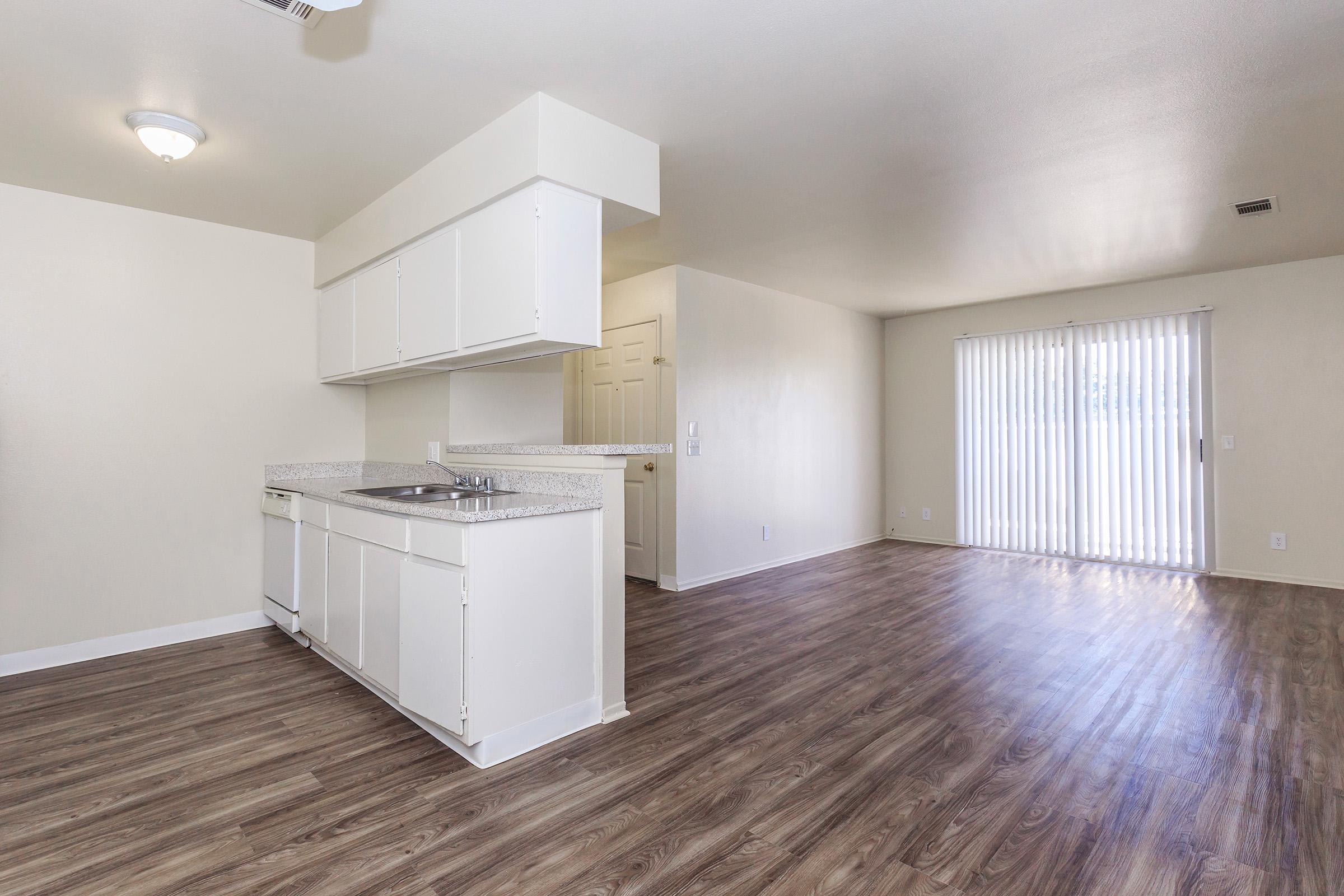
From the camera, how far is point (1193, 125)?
2.79 metres

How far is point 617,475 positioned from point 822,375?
419 cm

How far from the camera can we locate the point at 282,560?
149 inches

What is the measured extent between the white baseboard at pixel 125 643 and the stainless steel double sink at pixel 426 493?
1.43 m

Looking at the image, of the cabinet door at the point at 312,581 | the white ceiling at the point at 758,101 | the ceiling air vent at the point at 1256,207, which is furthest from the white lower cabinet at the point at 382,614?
the ceiling air vent at the point at 1256,207

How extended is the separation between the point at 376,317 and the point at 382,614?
177cm

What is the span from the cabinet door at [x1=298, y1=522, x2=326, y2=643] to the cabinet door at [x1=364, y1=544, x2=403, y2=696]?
1.85 ft

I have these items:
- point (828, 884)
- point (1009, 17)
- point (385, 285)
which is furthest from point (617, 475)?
point (1009, 17)

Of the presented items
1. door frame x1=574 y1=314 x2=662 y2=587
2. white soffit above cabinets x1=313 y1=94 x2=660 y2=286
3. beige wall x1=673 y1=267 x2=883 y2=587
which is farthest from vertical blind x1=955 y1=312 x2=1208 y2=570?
white soffit above cabinets x1=313 y1=94 x2=660 y2=286

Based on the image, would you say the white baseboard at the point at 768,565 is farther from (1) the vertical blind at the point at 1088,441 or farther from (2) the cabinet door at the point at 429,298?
(2) the cabinet door at the point at 429,298

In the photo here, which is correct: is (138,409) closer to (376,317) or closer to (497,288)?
(376,317)

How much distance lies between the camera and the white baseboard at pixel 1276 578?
4.93m

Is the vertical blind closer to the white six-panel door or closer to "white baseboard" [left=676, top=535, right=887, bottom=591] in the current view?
"white baseboard" [left=676, top=535, right=887, bottom=591]

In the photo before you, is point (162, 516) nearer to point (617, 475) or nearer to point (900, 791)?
point (617, 475)

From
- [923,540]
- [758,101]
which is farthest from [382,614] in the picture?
[923,540]
